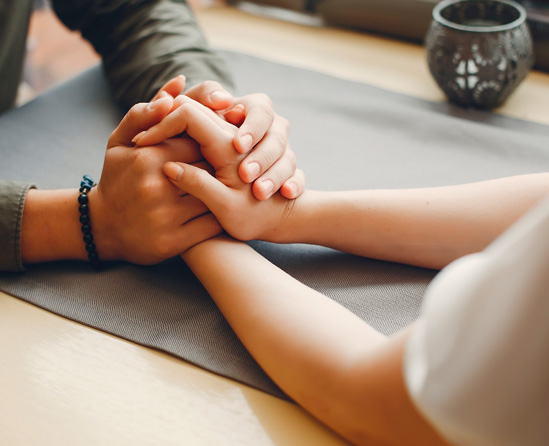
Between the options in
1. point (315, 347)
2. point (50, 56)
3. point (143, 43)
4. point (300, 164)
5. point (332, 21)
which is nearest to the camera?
point (315, 347)

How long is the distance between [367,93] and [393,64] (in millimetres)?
202

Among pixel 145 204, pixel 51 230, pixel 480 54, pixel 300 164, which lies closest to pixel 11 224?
pixel 51 230

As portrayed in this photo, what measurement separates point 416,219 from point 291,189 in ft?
0.53

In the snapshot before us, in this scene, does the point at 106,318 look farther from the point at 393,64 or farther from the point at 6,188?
the point at 393,64

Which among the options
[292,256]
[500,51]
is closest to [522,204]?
[292,256]

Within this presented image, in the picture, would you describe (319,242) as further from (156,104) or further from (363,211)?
(156,104)

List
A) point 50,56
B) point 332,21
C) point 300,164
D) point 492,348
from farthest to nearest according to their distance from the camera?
point 50,56, point 332,21, point 300,164, point 492,348

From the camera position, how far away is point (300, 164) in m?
0.85

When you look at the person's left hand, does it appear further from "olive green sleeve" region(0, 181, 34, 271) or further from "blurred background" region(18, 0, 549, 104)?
"blurred background" region(18, 0, 549, 104)

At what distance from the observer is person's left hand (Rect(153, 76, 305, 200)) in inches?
26.0

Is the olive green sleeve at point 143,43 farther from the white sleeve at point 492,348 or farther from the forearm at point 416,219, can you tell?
the white sleeve at point 492,348

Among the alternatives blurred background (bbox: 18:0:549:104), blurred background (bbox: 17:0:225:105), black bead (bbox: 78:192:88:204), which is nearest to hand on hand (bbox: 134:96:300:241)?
black bead (bbox: 78:192:88:204)

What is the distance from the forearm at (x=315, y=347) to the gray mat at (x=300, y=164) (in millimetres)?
46

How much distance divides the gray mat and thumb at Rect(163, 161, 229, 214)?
11 cm
